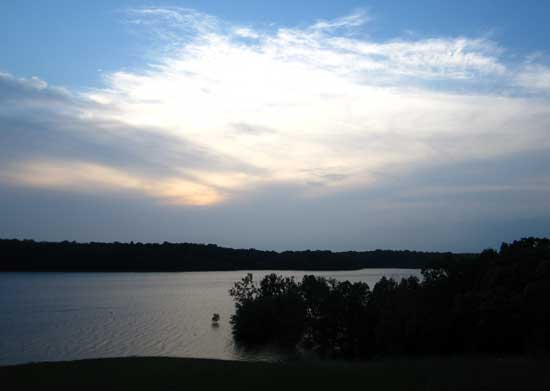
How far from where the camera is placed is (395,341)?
37.1 m

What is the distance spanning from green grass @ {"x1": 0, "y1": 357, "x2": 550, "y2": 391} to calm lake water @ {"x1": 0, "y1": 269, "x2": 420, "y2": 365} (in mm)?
23258

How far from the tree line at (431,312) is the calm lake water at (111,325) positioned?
390 centimetres

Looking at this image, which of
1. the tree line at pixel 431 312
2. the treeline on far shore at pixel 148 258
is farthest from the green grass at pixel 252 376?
the treeline on far shore at pixel 148 258

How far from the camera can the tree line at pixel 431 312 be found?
103ft

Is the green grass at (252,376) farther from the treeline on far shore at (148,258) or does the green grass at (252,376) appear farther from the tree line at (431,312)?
the treeline on far shore at (148,258)

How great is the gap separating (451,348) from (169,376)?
24.8 m

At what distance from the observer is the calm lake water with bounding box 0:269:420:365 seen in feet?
148

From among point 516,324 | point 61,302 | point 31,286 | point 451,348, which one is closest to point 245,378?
point 516,324

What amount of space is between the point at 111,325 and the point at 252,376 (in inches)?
1865

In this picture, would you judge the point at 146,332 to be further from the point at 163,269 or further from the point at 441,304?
the point at 163,269

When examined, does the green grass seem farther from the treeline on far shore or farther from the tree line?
the treeline on far shore

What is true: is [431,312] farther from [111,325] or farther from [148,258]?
[148,258]

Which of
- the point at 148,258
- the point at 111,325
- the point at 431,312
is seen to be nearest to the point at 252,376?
the point at 431,312

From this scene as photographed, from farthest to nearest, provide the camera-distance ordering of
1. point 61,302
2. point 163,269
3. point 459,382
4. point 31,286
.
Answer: point 163,269
point 31,286
point 61,302
point 459,382
